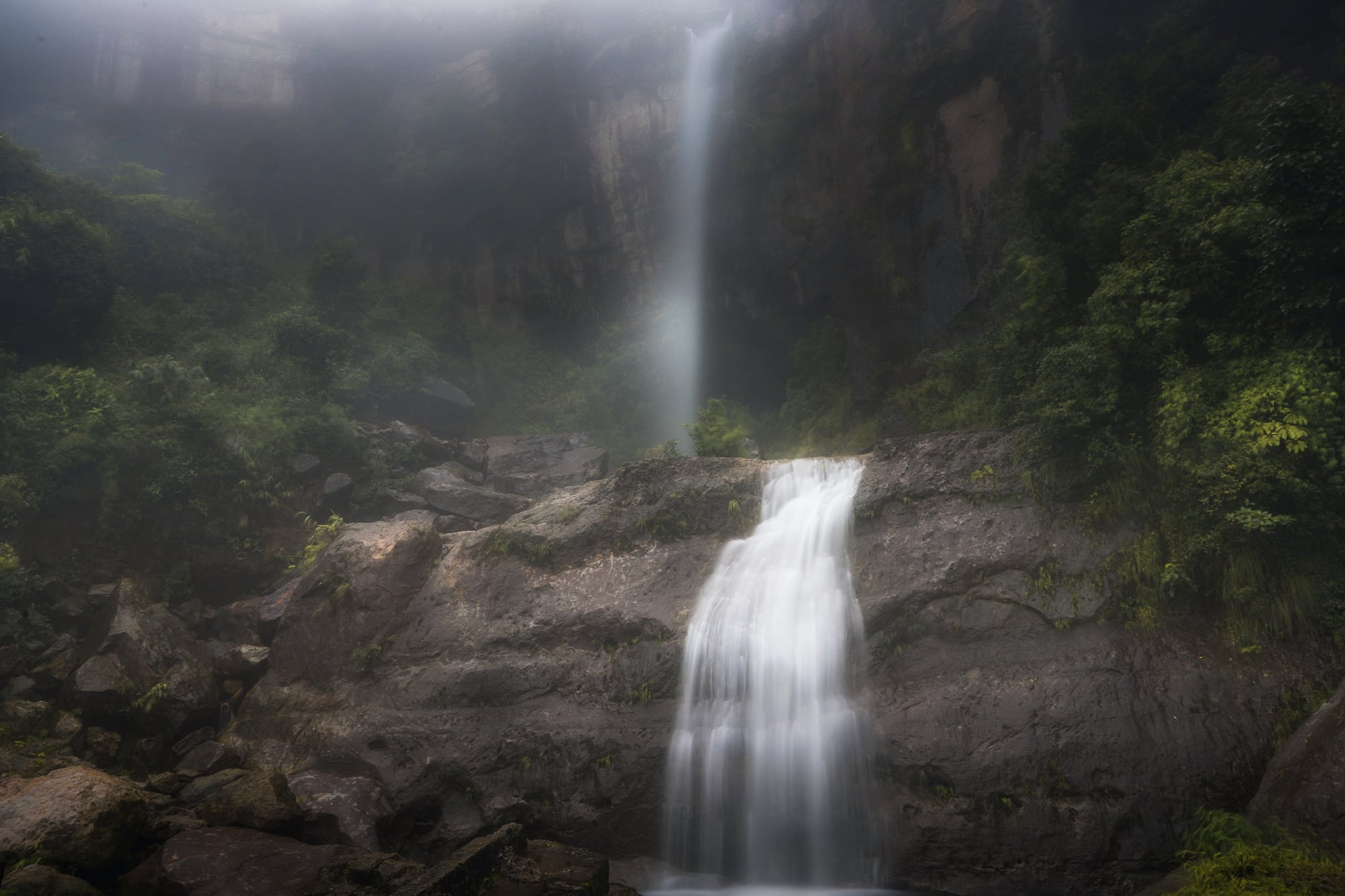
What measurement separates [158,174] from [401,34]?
11.8m

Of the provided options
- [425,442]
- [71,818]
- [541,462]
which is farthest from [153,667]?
[541,462]

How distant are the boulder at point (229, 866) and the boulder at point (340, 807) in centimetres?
81

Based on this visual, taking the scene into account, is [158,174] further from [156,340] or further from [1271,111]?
[1271,111]

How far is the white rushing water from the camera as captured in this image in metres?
8.34

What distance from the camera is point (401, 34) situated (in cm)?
3058

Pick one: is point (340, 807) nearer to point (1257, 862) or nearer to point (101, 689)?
point (101, 689)

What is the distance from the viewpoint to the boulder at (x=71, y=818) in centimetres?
697

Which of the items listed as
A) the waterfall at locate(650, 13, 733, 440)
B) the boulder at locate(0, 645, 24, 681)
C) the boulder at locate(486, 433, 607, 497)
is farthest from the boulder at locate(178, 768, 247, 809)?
the waterfall at locate(650, 13, 733, 440)

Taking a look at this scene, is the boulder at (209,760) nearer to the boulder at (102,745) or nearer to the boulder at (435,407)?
the boulder at (102,745)

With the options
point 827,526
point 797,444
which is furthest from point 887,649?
point 797,444

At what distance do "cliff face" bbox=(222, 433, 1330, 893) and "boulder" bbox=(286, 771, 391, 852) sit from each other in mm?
274

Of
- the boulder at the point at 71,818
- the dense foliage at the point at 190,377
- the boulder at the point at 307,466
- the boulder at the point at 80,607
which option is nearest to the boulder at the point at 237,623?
the dense foliage at the point at 190,377

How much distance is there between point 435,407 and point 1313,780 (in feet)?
73.0

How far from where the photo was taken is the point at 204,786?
904cm
